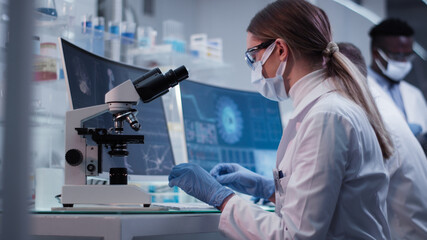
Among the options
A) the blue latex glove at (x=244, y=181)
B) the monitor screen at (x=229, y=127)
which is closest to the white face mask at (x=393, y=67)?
the monitor screen at (x=229, y=127)

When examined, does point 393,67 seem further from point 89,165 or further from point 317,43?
point 89,165

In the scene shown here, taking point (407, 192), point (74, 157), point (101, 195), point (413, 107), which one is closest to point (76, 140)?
point (74, 157)

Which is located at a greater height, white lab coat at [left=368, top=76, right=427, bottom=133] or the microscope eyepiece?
white lab coat at [left=368, top=76, right=427, bottom=133]

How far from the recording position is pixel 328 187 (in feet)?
4.18

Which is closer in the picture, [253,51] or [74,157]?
[74,157]

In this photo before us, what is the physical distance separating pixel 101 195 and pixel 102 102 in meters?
0.45

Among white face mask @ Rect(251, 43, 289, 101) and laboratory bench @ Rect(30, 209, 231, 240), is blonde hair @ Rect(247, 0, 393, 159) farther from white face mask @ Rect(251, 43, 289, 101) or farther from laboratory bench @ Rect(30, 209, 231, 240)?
laboratory bench @ Rect(30, 209, 231, 240)

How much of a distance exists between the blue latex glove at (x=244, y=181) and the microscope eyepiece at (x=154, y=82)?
48 centimetres

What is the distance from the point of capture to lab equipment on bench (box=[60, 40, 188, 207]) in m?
1.36

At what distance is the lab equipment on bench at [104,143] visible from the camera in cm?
136

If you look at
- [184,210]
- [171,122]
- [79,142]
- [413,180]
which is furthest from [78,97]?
[171,122]

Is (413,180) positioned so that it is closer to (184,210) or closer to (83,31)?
(184,210)

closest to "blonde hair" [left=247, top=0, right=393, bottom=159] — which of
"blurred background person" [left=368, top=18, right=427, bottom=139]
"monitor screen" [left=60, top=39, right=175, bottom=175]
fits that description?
"monitor screen" [left=60, top=39, right=175, bottom=175]

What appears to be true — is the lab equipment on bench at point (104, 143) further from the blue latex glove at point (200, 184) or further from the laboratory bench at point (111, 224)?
the blue latex glove at point (200, 184)
